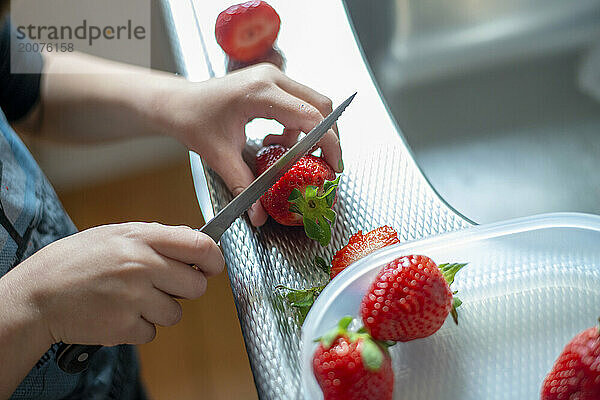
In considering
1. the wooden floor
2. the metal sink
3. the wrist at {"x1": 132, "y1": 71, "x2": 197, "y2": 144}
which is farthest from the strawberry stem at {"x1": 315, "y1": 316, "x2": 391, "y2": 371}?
the wooden floor

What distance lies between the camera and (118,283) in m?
0.37

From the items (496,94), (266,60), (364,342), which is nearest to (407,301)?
(364,342)

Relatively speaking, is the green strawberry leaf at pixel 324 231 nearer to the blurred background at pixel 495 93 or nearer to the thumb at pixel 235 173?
the thumb at pixel 235 173

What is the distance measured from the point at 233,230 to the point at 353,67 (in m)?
0.21

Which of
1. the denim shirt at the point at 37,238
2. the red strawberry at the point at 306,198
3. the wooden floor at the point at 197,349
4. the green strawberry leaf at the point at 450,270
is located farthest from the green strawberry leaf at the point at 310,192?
the wooden floor at the point at 197,349

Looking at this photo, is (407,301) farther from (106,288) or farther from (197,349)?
(197,349)

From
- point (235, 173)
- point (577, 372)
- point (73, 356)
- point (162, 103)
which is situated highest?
point (162, 103)

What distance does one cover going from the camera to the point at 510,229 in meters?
0.36

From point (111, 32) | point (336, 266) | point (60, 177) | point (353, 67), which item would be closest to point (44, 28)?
point (111, 32)

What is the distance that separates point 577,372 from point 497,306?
64 millimetres

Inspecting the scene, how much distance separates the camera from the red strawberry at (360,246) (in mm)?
384

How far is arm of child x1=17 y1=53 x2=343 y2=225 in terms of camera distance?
445 mm

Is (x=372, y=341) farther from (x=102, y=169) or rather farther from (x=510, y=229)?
(x=102, y=169)

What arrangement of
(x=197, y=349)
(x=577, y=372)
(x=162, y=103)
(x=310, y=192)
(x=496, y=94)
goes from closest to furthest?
(x=577, y=372) → (x=310, y=192) → (x=162, y=103) → (x=496, y=94) → (x=197, y=349)
